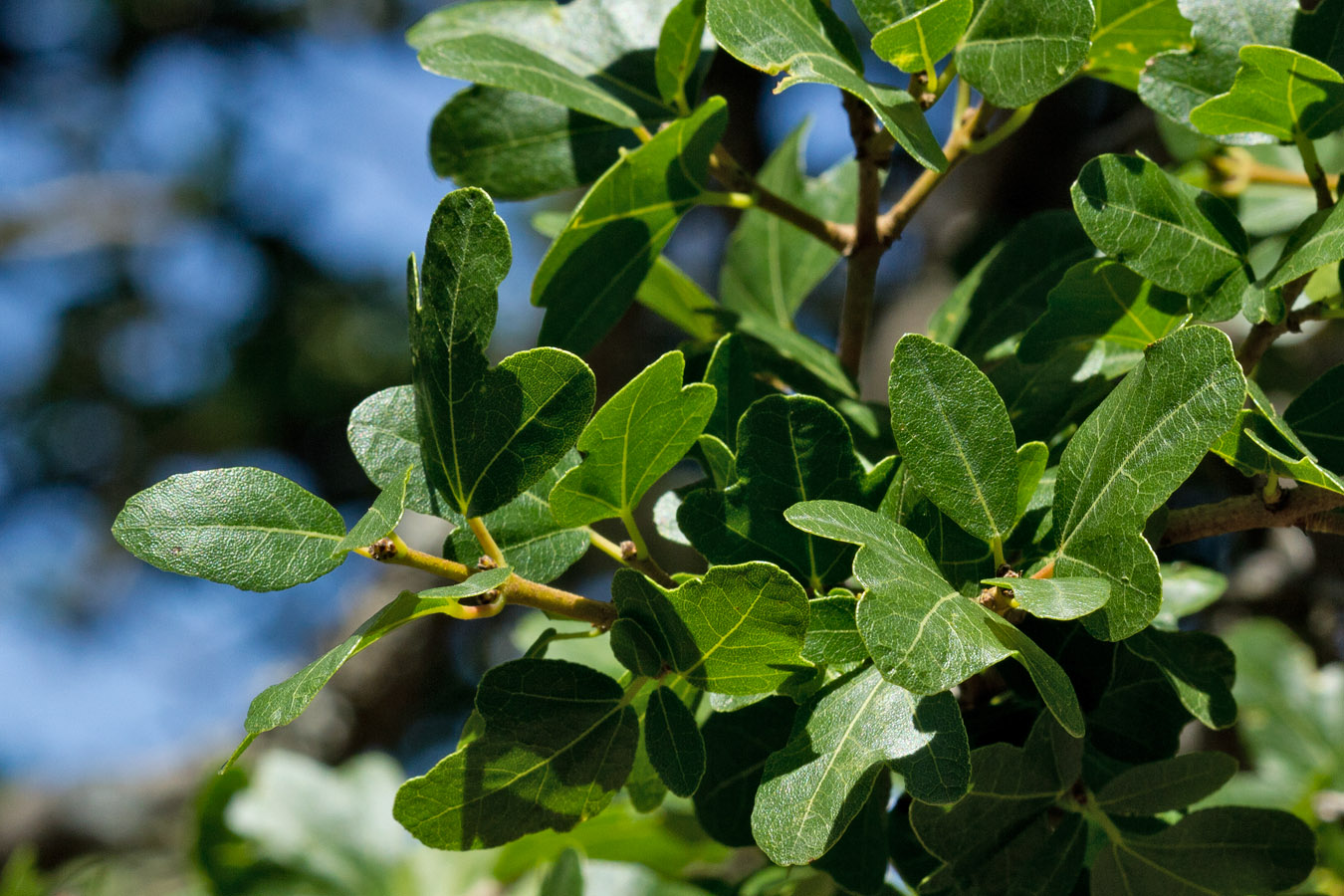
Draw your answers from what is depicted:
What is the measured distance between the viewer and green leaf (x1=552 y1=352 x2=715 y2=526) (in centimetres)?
51

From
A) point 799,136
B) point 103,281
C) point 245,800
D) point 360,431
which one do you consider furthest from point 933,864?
point 103,281

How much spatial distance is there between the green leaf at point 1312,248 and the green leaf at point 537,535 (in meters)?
0.39

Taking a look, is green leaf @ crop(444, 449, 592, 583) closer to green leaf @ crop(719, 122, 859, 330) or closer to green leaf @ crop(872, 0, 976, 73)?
green leaf @ crop(872, 0, 976, 73)

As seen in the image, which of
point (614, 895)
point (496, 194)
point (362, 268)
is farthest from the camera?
point (362, 268)

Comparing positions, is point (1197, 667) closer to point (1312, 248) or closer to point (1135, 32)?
point (1312, 248)

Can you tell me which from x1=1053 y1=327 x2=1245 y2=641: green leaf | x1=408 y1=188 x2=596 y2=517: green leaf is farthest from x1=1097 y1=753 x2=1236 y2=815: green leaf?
x1=408 y1=188 x2=596 y2=517: green leaf

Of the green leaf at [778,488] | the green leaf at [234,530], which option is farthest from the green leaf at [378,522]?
the green leaf at [778,488]

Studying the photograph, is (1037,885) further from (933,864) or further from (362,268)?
(362,268)

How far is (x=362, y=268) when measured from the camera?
3471mm

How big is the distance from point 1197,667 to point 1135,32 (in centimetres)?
41

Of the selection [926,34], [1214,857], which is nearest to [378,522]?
[926,34]

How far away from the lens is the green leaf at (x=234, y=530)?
51 centimetres

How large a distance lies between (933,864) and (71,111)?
4001 mm

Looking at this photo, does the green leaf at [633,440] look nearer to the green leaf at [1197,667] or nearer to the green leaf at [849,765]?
the green leaf at [849,765]
